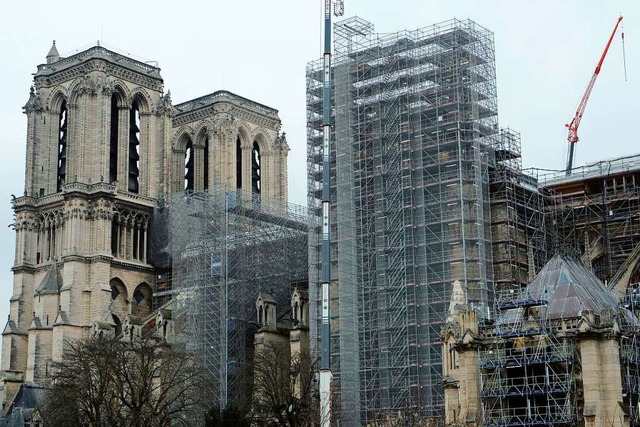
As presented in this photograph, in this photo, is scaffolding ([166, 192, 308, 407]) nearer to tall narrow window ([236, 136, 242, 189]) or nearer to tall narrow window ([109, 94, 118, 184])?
tall narrow window ([109, 94, 118, 184])

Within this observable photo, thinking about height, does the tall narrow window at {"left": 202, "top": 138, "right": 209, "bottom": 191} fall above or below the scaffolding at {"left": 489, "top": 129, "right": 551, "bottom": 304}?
above

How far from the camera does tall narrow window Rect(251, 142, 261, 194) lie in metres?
107

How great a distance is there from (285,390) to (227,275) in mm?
14467

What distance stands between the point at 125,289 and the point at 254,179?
19022mm

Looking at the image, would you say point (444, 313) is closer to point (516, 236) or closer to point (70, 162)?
point (516, 236)

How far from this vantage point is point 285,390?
66500mm

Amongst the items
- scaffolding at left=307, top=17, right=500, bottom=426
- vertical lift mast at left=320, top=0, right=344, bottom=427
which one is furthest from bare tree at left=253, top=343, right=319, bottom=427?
vertical lift mast at left=320, top=0, right=344, bottom=427

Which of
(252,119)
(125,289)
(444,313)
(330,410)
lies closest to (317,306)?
(444,313)

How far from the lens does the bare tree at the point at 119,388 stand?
62.1 meters

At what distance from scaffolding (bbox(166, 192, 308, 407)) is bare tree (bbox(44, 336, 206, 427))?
426 centimetres

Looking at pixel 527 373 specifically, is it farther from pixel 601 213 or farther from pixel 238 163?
pixel 238 163

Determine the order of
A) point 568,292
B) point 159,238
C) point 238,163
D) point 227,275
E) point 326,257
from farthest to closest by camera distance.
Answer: point 238,163
point 159,238
point 227,275
point 326,257
point 568,292

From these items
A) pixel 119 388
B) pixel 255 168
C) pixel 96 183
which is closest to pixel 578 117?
pixel 255 168

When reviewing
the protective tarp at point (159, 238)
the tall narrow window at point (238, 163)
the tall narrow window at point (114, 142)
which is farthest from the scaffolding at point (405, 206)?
the tall narrow window at point (238, 163)
